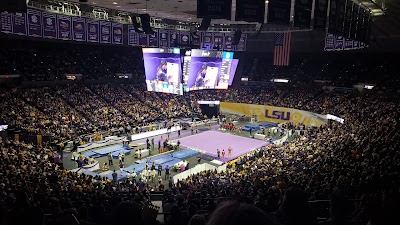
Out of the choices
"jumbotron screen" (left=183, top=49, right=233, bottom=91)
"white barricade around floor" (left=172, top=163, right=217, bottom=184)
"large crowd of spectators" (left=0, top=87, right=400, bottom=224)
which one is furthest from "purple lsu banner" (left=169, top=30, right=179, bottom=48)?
"large crowd of spectators" (left=0, top=87, right=400, bottom=224)

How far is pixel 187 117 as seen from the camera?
44.1m

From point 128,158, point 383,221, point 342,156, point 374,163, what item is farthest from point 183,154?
point 383,221

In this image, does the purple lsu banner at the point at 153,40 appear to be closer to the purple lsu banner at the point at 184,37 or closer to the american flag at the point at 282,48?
the purple lsu banner at the point at 184,37

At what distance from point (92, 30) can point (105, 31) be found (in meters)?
1.56

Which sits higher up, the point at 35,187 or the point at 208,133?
the point at 35,187

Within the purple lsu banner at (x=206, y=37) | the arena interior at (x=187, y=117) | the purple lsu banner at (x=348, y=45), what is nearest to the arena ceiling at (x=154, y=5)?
the arena interior at (x=187, y=117)

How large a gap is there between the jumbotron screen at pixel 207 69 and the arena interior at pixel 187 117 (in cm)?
16

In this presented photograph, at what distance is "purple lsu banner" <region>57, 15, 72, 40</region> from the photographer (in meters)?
25.9

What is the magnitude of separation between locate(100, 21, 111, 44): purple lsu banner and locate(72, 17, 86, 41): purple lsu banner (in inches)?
76.8

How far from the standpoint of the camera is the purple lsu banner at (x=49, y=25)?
24.9m

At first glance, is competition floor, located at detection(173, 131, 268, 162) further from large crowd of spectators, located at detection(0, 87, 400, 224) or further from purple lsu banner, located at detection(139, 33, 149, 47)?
purple lsu banner, located at detection(139, 33, 149, 47)

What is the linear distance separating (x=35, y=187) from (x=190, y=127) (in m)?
28.5

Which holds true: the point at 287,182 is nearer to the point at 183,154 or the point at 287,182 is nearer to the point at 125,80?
the point at 183,154

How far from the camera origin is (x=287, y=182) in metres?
14.1
